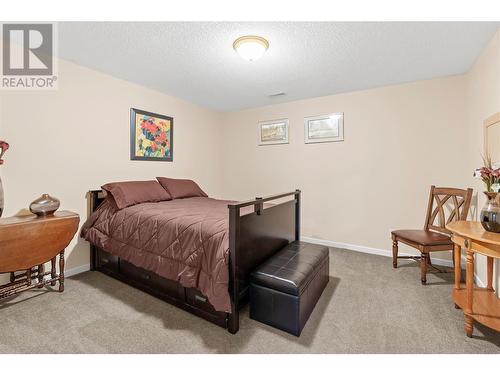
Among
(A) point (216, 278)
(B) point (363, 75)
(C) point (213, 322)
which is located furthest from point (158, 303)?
(B) point (363, 75)

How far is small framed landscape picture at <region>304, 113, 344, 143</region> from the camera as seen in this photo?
3.37 metres

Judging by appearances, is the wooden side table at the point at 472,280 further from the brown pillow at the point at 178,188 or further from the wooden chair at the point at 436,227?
the brown pillow at the point at 178,188

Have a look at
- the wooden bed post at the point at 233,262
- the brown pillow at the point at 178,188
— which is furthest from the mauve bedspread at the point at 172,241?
the brown pillow at the point at 178,188

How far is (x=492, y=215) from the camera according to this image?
61.7 inches

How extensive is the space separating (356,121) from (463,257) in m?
2.08

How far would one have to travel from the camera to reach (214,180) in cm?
441

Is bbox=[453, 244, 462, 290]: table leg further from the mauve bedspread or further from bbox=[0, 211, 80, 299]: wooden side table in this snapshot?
bbox=[0, 211, 80, 299]: wooden side table

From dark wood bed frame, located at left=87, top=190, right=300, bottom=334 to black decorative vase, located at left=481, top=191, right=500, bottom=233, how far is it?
1.49m

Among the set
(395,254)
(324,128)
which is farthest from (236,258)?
(324,128)

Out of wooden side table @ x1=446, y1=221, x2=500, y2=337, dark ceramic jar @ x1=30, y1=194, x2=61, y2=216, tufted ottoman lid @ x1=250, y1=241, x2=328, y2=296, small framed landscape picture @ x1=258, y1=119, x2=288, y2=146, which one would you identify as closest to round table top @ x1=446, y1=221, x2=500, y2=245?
wooden side table @ x1=446, y1=221, x2=500, y2=337

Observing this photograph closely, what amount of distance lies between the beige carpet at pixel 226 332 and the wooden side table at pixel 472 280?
138 millimetres

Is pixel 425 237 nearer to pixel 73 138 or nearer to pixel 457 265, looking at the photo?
pixel 457 265

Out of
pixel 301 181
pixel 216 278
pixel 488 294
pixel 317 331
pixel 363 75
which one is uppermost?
pixel 363 75
